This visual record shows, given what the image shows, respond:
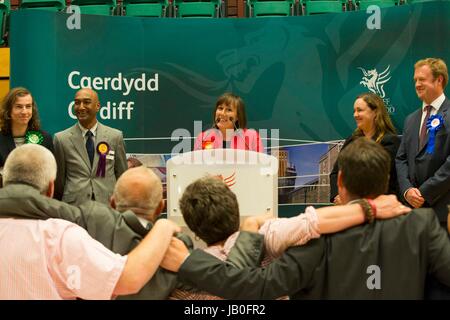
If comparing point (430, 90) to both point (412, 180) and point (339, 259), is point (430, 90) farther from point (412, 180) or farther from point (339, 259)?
point (339, 259)

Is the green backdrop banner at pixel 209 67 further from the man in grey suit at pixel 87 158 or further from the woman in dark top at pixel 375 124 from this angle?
the man in grey suit at pixel 87 158

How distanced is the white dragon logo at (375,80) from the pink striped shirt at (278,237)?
12.3 feet

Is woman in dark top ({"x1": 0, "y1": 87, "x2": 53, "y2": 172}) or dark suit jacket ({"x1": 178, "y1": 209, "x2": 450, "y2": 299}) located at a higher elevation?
woman in dark top ({"x1": 0, "y1": 87, "x2": 53, "y2": 172})

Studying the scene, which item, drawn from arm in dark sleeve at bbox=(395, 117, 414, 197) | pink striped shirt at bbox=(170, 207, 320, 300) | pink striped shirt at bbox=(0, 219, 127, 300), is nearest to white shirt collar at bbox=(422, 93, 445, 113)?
arm in dark sleeve at bbox=(395, 117, 414, 197)

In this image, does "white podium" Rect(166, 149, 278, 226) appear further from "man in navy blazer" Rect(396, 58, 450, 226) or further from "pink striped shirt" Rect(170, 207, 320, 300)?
"man in navy blazer" Rect(396, 58, 450, 226)

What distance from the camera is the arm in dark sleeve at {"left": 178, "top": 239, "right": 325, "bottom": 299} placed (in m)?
2.10

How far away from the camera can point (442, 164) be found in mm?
4273

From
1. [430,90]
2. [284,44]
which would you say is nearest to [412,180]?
[430,90]

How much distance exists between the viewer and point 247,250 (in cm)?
216

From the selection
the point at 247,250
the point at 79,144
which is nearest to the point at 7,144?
the point at 79,144

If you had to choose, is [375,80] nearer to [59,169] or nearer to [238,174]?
[59,169]

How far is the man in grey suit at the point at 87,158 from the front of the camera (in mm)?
4578

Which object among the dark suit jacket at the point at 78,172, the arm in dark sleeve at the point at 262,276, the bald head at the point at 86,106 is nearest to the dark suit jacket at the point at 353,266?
the arm in dark sleeve at the point at 262,276
